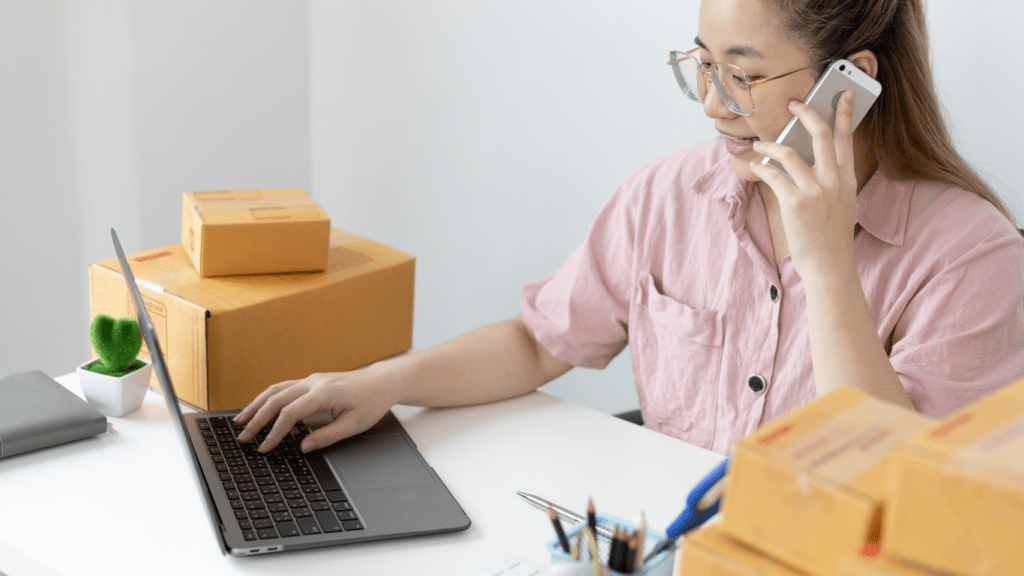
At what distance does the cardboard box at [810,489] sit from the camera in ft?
1.44

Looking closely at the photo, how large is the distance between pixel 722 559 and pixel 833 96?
0.78 m

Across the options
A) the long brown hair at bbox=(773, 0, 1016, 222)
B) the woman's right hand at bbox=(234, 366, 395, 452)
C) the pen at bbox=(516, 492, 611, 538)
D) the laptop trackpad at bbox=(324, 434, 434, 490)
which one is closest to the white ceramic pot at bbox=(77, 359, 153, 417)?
the woman's right hand at bbox=(234, 366, 395, 452)

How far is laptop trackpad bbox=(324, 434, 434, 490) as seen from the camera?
1.02 metres

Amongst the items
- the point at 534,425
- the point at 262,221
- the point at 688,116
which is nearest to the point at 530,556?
the point at 534,425

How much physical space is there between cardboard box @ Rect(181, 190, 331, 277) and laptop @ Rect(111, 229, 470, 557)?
0.87 ft

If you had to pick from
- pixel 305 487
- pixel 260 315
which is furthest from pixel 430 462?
pixel 260 315

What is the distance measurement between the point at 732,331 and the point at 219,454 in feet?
2.28

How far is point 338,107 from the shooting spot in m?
2.43

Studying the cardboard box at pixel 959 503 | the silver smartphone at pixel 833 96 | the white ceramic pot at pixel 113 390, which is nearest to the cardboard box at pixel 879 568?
the cardboard box at pixel 959 503

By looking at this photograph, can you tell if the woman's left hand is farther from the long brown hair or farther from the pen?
the pen

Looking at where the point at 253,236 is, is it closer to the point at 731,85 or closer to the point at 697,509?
the point at 731,85

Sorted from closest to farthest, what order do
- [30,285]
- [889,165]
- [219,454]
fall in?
1. [219,454]
2. [889,165]
3. [30,285]

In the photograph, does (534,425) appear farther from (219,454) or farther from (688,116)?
(688,116)

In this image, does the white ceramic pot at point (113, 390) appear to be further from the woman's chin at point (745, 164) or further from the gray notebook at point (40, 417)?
the woman's chin at point (745, 164)
